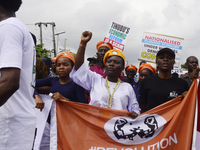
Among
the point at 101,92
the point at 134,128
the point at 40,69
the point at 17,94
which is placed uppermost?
the point at 40,69

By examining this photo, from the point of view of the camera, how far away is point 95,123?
3.16 metres

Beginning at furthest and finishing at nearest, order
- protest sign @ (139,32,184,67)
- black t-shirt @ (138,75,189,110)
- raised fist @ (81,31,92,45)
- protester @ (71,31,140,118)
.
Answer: protest sign @ (139,32,184,67) < black t-shirt @ (138,75,189,110) < protester @ (71,31,140,118) < raised fist @ (81,31,92,45)

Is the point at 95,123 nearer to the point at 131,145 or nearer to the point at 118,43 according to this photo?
the point at 131,145

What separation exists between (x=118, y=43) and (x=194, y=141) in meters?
5.40

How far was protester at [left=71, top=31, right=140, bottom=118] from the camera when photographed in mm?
2994

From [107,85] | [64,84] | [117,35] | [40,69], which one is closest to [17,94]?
[107,85]

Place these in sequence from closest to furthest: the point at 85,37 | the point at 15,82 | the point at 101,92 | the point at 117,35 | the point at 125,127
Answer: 1. the point at 15,82
2. the point at 85,37
3. the point at 101,92
4. the point at 125,127
5. the point at 117,35

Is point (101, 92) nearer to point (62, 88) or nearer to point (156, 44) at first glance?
point (62, 88)

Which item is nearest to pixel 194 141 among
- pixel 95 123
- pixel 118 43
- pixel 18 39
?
pixel 95 123

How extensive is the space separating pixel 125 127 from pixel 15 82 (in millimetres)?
2232

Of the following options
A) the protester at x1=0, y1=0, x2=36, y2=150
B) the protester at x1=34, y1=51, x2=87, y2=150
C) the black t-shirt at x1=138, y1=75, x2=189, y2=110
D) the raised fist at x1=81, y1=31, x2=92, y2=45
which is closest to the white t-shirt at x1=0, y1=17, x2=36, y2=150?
the protester at x1=0, y1=0, x2=36, y2=150

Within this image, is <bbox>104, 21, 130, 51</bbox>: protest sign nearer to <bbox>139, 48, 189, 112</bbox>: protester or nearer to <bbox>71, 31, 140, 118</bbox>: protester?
<bbox>139, 48, 189, 112</bbox>: protester

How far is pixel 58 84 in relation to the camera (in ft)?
11.7

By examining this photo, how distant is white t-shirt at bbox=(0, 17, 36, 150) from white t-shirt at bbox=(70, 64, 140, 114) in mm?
1448
